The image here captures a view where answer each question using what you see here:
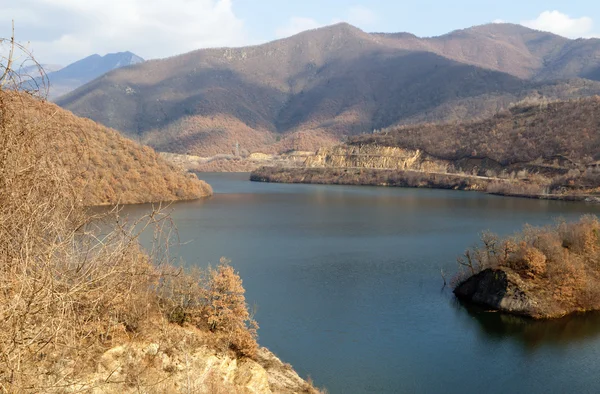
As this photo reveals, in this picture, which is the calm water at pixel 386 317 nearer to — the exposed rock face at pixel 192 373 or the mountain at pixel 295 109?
the exposed rock face at pixel 192 373

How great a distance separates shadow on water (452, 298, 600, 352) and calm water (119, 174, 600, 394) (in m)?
0.04

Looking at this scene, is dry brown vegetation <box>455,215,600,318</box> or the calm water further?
dry brown vegetation <box>455,215,600,318</box>

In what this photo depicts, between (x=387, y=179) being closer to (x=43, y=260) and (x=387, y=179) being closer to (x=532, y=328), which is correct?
(x=532, y=328)

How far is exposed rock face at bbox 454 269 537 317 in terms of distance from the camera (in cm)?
2000

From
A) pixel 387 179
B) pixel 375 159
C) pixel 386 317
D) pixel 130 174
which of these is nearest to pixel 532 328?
pixel 386 317

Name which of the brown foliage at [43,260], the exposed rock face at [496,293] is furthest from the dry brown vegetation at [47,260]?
the exposed rock face at [496,293]

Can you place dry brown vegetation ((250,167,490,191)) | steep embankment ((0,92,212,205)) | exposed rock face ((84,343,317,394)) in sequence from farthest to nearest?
dry brown vegetation ((250,167,490,191)) < steep embankment ((0,92,212,205)) < exposed rock face ((84,343,317,394))

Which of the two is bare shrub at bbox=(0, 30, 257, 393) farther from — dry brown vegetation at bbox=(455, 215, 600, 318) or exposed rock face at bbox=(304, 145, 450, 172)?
exposed rock face at bbox=(304, 145, 450, 172)

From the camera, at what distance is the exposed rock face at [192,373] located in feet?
23.6

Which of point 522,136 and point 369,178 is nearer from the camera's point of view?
point 522,136

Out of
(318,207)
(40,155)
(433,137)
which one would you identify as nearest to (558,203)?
(318,207)

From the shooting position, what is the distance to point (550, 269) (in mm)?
21062

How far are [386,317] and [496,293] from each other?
5071mm

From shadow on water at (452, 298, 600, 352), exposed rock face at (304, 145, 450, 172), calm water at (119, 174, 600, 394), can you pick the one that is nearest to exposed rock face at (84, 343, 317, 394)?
calm water at (119, 174, 600, 394)
